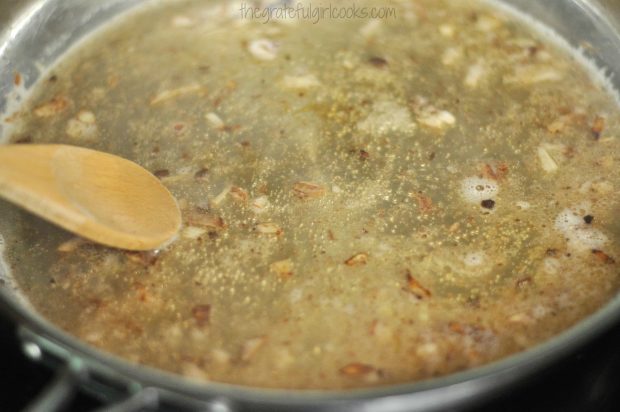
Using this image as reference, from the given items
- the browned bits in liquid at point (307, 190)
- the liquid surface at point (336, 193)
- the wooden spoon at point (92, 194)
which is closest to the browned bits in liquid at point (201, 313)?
the liquid surface at point (336, 193)

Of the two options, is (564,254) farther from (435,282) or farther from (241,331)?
(241,331)

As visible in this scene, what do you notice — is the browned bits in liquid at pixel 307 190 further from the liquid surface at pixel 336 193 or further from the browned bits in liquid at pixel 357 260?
the browned bits in liquid at pixel 357 260

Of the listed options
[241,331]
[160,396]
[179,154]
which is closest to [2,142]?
[179,154]

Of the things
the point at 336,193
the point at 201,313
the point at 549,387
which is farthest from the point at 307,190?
the point at 549,387

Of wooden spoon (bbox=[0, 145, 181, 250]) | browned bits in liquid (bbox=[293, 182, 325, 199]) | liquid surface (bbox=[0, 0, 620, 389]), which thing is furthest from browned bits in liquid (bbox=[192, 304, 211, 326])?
browned bits in liquid (bbox=[293, 182, 325, 199])

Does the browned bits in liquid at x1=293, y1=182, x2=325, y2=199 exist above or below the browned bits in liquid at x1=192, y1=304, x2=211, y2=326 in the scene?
above

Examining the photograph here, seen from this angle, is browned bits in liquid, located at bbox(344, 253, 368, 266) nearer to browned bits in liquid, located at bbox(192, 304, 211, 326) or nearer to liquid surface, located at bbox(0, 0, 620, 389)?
liquid surface, located at bbox(0, 0, 620, 389)

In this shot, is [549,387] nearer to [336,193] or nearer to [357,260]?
[357,260]
